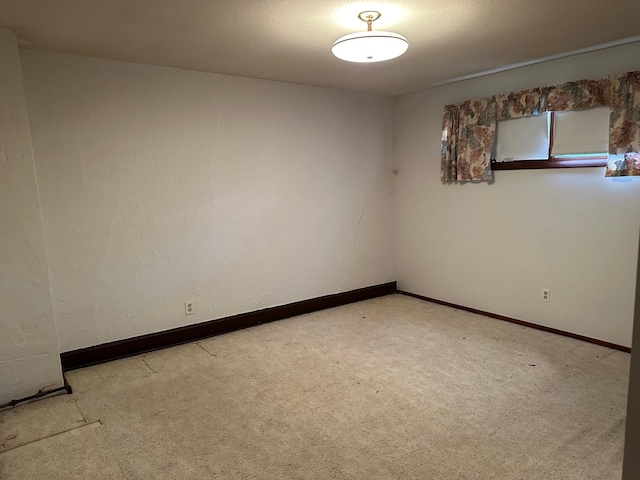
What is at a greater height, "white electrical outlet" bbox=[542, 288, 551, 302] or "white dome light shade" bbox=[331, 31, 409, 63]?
"white dome light shade" bbox=[331, 31, 409, 63]

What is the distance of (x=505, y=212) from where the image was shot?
385 cm

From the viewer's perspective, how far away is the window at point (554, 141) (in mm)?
3166

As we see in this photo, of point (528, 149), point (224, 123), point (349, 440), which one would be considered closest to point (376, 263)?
point (528, 149)

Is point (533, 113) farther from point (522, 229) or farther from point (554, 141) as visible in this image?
point (522, 229)

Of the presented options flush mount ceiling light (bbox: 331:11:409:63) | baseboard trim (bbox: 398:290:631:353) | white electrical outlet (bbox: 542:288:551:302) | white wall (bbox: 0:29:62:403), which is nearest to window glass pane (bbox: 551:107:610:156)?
white electrical outlet (bbox: 542:288:551:302)

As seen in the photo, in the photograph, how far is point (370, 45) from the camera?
91.2 inches

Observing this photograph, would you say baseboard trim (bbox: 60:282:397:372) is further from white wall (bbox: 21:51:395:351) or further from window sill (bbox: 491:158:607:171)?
window sill (bbox: 491:158:607:171)

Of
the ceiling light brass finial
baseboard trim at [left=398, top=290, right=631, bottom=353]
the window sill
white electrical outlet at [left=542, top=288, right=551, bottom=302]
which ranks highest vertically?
the ceiling light brass finial

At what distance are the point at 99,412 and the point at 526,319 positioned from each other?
3423 millimetres

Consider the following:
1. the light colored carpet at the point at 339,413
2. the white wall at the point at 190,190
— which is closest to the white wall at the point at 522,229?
the light colored carpet at the point at 339,413

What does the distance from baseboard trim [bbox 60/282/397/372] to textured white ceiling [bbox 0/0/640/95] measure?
2.14 meters

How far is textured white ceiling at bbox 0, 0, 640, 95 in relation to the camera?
2209mm

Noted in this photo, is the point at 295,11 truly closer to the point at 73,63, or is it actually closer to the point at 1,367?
the point at 73,63

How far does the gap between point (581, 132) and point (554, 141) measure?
8.0 inches
